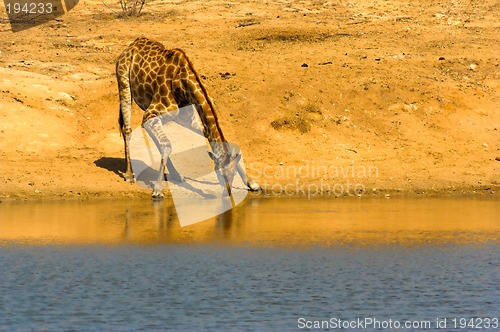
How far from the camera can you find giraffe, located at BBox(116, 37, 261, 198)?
2057cm

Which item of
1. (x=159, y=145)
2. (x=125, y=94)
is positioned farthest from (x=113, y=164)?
(x=159, y=145)

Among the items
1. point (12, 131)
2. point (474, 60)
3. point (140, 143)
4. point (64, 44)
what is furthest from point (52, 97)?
point (474, 60)

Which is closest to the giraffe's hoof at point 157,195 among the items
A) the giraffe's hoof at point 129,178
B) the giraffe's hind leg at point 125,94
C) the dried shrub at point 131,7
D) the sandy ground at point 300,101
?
the sandy ground at point 300,101

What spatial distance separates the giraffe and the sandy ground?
1.02m

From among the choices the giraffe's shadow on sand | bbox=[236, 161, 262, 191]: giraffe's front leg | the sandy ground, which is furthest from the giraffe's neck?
the giraffe's shadow on sand

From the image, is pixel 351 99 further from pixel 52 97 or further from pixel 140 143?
pixel 52 97

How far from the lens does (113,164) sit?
23.4 m

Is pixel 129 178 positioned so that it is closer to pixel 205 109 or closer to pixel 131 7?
pixel 205 109

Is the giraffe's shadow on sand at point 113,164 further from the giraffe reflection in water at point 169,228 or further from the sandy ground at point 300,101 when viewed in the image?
the giraffe reflection in water at point 169,228

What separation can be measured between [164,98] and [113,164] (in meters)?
2.47

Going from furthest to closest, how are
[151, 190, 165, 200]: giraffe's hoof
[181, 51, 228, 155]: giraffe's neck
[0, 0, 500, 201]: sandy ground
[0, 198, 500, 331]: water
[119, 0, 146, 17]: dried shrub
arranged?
[119, 0, 146, 17]: dried shrub, [0, 0, 500, 201]: sandy ground, [151, 190, 165, 200]: giraffe's hoof, [181, 51, 228, 155]: giraffe's neck, [0, 198, 500, 331]: water

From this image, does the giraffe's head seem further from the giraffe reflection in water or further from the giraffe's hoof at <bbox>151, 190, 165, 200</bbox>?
the giraffe's hoof at <bbox>151, 190, 165, 200</bbox>

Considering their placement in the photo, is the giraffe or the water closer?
the water

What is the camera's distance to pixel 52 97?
2608 cm
